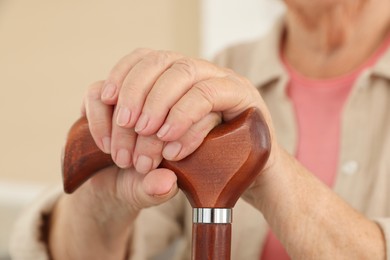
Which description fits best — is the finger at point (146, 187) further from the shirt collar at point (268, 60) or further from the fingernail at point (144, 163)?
the shirt collar at point (268, 60)

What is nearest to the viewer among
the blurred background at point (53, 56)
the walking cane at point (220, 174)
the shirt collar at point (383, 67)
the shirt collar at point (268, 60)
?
the walking cane at point (220, 174)

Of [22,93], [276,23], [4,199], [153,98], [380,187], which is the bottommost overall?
[4,199]

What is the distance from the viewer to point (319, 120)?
106 centimetres

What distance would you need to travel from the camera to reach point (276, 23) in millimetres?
1196

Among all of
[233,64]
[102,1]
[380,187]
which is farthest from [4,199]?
[380,187]

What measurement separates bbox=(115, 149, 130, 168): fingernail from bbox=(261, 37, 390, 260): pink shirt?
0.43 metres

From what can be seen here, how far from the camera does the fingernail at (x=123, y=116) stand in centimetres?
60

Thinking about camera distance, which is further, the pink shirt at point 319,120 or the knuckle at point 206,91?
the pink shirt at point 319,120

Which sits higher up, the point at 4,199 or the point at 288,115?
the point at 288,115

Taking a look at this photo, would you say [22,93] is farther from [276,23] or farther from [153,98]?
[153,98]

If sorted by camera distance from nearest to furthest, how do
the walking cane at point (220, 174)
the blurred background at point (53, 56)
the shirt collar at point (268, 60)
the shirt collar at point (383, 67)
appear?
the walking cane at point (220, 174) → the shirt collar at point (383, 67) → the shirt collar at point (268, 60) → the blurred background at point (53, 56)

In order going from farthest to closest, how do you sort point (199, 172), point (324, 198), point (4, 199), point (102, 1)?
point (102, 1), point (4, 199), point (324, 198), point (199, 172)

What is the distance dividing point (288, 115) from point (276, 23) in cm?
20

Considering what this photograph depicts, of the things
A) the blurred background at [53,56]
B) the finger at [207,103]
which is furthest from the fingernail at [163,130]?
the blurred background at [53,56]
